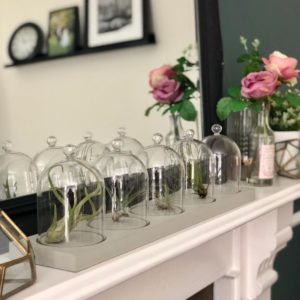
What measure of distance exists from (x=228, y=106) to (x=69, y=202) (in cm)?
68

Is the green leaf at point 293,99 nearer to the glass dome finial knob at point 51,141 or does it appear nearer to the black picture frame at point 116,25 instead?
the black picture frame at point 116,25

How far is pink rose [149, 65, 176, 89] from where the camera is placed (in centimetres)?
126

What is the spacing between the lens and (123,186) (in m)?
0.97

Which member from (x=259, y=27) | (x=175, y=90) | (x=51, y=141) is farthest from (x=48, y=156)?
(x=259, y=27)

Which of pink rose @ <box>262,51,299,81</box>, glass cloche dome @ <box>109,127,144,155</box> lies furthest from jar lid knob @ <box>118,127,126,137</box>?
pink rose @ <box>262,51,299,81</box>

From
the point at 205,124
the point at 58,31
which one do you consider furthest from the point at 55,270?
the point at 205,124

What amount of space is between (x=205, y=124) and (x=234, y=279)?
42cm

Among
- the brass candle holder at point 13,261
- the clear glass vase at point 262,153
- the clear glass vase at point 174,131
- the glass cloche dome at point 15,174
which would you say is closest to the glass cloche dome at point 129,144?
the clear glass vase at point 174,131

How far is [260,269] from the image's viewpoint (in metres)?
1.40

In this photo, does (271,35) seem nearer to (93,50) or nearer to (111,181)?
(93,50)

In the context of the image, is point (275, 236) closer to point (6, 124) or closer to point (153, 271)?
point (153, 271)

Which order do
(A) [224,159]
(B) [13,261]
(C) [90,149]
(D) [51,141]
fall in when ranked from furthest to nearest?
(A) [224,159] → (C) [90,149] → (D) [51,141] → (B) [13,261]

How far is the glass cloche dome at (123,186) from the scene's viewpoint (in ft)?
3.14

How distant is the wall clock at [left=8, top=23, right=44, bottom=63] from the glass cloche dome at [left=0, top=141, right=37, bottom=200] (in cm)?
16
